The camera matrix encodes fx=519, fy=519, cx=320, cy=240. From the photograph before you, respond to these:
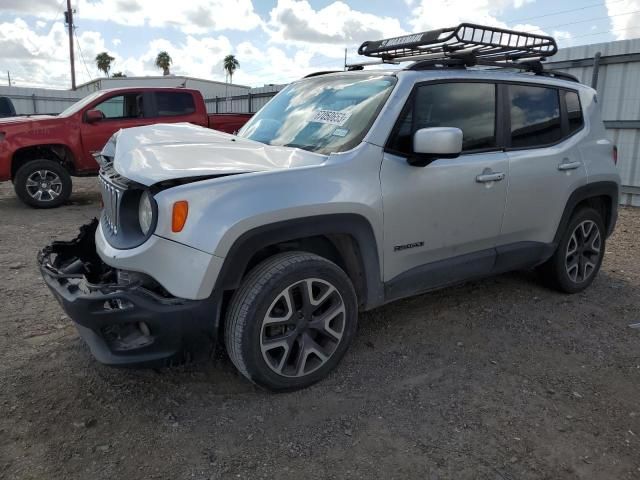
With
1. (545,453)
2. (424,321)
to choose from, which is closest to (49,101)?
(424,321)

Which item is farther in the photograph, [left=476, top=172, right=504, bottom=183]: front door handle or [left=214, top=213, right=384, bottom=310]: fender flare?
[left=476, top=172, right=504, bottom=183]: front door handle

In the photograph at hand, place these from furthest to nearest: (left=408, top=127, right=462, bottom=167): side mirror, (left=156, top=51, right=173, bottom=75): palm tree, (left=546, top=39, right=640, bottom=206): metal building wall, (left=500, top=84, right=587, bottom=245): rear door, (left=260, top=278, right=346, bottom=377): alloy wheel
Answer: (left=156, top=51, right=173, bottom=75): palm tree < (left=546, top=39, right=640, bottom=206): metal building wall < (left=500, top=84, right=587, bottom=245): rear door < (left=408, top=127, right=462, bottom=167): side mirror < (left=260, top=278, right=346, bottom=377): alloy wheel

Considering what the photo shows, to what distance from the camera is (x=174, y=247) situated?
8.05ft

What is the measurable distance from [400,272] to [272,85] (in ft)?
42.8

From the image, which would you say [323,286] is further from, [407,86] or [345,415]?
[407,86]

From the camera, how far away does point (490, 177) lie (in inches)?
137

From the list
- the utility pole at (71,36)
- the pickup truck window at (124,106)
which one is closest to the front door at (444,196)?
the pickup truck window at (124,106)

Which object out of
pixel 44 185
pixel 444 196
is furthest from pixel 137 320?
pixel 44 185

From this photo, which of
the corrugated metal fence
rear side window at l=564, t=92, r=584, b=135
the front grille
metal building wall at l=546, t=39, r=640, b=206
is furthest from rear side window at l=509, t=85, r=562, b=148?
the corrugated metal fence

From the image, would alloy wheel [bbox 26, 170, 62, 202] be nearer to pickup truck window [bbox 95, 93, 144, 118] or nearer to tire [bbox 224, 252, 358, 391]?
pickup truck window [bbox 95, 93, 144, 118]

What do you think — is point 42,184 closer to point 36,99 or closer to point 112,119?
point 112,119

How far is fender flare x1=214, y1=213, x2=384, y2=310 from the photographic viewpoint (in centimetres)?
255

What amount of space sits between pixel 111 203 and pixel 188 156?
0.56 metres

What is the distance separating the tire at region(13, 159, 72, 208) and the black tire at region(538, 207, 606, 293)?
7187mm
